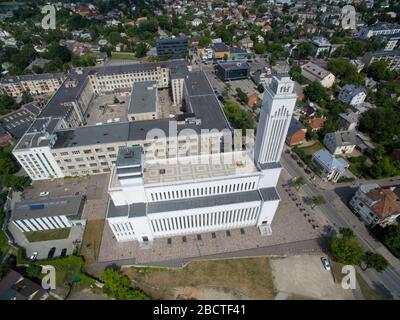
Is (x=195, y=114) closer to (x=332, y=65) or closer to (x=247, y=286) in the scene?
(x=247, y=286)

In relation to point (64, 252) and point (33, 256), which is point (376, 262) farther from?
point (33, 256)

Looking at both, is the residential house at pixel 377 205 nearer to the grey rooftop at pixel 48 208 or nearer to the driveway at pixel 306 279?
the driveway at pixel 306 279

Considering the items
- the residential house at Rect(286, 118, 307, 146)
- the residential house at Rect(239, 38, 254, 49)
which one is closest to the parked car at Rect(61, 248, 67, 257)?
the residential house at Rect(286, 118, 307, 146)

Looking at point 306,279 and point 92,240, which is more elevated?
point 306,279

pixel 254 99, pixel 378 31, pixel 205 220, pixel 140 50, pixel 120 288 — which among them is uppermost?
pixel 378 31

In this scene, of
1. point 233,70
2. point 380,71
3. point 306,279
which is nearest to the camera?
point 306,279

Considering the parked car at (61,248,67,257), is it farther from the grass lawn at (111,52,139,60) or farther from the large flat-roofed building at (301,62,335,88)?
the grass lawn at (111,52,139,60)

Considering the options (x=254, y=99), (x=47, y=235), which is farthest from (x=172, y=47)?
(x=47, y=235)
